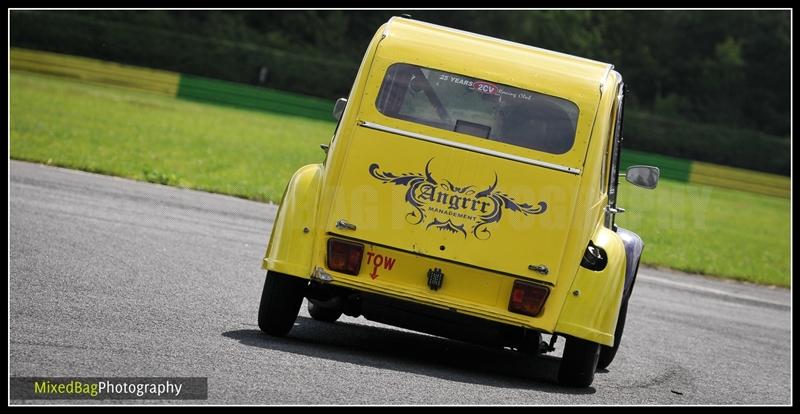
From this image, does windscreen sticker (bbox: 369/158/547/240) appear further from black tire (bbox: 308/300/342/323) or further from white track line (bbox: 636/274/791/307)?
white track line (bbox: 636/274/791/307)

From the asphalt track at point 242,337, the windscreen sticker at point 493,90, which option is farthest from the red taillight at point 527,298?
the windscreen sticker at point 493,90

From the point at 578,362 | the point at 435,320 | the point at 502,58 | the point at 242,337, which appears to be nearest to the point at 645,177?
the point at 502,58

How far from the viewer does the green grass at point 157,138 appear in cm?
2156

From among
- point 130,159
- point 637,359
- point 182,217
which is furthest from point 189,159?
point 637,359

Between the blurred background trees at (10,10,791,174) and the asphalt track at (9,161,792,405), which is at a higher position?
the blurred background trees at (10,10,791,174)

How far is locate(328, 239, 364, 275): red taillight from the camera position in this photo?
26.5 ft

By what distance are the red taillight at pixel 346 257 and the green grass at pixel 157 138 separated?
12744mm

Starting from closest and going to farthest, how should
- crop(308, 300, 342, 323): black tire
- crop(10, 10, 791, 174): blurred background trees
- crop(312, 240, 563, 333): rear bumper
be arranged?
crop(312, 240, 563, 333): rear bumper
crop(308, 300, 342, 323): black tire
crop(10, 10, 791, 174): blurred background trees

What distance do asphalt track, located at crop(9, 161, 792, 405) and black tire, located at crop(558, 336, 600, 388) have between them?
0.08 metres

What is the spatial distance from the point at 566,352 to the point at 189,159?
57.3ft

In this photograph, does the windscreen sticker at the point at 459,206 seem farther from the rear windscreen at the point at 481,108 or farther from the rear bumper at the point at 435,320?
the rear bumper at the point at 435,320

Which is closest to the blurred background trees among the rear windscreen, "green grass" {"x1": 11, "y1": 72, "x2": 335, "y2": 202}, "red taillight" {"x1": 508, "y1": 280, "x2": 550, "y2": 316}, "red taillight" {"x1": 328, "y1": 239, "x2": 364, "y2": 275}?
"green grass" {"x1": 11, "y1": 72, "x2": 335, "y2": 202}

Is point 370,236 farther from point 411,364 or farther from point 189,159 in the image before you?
point 189,159

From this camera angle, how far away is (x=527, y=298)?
26.3ft
